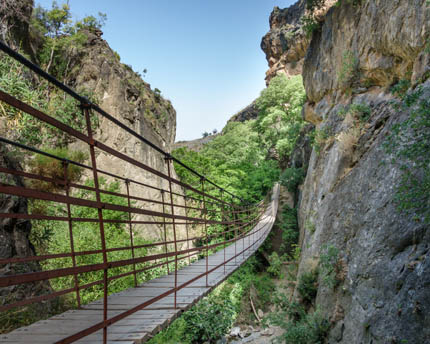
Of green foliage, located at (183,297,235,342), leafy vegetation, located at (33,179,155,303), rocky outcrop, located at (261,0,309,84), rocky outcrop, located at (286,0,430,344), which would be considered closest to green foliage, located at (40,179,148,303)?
leafy vegetation, located at (33,179,155,303)

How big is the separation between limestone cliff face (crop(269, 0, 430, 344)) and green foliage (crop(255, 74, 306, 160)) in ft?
30.0

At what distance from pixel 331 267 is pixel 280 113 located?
13.5 metres

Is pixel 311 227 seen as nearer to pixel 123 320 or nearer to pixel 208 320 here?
pixel 208 320

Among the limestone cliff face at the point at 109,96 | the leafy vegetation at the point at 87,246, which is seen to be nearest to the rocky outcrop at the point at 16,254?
the leafy vegetation at the point at 87,246

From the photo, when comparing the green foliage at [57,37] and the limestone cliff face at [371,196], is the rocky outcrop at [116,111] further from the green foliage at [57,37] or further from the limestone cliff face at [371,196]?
the limestone cliff face at [371,196]

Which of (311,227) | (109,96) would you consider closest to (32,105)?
(109,96)

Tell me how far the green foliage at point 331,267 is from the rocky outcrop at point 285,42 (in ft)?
65.3

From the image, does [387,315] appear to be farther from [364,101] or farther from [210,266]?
[364,101]

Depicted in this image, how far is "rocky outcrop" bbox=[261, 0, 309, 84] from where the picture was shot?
67.5 ft

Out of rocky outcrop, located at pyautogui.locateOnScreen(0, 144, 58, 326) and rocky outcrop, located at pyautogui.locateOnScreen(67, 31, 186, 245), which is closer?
rocky outcrop, located at pyautogui.locateOnScreen(0, 144, 58, 326)

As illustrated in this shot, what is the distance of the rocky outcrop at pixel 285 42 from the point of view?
2058cm

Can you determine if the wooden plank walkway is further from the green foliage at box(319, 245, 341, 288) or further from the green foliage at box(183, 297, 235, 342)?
the green foliage at box(183, 297, 235, 342)

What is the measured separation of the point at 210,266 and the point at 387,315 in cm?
210

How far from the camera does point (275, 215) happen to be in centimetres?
997
